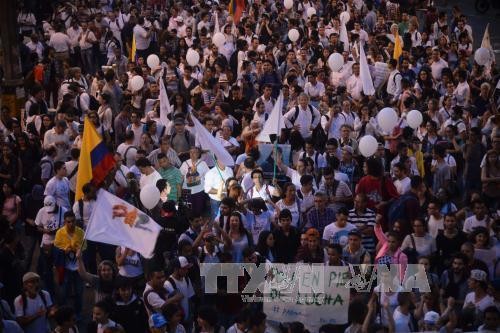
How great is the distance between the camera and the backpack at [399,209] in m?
12.6

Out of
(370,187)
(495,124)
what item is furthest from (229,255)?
(495,124)

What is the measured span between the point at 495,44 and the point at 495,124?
13207mm

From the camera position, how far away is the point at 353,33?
22.2 metres

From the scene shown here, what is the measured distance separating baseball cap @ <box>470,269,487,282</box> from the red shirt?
2.45m

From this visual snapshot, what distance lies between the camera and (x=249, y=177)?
13453mm

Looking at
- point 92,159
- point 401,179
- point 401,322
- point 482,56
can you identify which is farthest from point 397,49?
point 401,322

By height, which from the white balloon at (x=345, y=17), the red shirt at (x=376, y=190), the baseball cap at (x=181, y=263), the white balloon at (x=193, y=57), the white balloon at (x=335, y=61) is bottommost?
the baseball cap at (x=181, y=263)

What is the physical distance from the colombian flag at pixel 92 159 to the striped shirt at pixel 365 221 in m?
2.76

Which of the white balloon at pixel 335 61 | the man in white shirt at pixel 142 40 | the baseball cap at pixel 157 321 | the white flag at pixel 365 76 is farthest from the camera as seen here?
the man in white shirt at pixel 142 40

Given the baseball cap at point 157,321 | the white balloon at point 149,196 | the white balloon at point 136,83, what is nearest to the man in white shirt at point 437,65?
the white balloon at point 136,83

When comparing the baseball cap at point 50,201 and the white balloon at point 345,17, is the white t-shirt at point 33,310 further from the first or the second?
the white balloon at point 345,17

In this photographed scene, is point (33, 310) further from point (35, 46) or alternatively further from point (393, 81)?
point (35, 46)

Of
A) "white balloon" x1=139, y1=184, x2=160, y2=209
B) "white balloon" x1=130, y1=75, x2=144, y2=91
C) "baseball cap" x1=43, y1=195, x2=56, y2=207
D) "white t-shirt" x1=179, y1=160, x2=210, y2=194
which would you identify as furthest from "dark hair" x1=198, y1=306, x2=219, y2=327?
"white balloon" x1=130, y1=75, x2=144, y2=91

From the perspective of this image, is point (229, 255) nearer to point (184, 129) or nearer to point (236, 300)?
point (236, 300)
